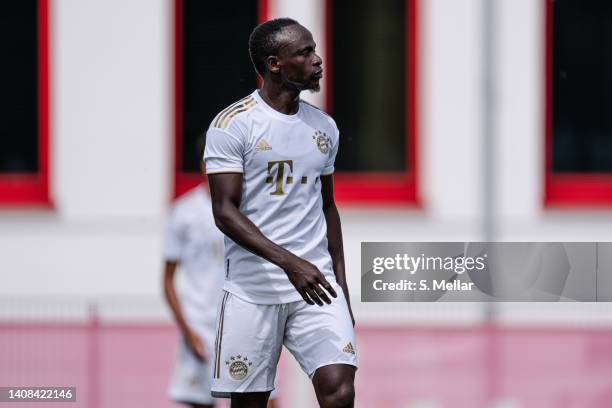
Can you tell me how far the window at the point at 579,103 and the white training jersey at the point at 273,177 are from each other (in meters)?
6.13

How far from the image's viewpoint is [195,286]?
26.1 ft

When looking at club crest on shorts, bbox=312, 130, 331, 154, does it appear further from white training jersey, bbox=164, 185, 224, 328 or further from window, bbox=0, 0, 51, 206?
window, bbox=0, 0, 51, 206

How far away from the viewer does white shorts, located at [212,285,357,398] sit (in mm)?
5820

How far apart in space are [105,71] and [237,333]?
5896mm

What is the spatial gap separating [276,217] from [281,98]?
0.46 metres

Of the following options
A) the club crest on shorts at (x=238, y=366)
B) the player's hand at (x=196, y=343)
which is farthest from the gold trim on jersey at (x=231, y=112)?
the player's hand at (x=196, y=343)

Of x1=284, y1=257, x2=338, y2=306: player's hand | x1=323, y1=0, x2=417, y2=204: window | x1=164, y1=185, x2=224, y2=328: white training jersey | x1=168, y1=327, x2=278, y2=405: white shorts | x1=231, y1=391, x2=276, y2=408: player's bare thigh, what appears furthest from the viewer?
x1=323, y1=0, x2=417, y2=204: window

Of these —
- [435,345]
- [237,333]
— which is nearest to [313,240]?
[237,333]

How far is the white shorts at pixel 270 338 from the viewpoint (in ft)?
19.1

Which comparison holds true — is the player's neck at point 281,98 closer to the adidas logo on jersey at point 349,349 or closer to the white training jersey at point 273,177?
the white training jersey at point 273,177

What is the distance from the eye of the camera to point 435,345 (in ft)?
33.2

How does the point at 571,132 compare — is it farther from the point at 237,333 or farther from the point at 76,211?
the point at 237,333

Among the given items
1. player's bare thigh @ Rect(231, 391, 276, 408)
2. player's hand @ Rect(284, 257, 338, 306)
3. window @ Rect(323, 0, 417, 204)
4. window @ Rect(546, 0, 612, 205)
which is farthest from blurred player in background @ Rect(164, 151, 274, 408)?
window @ Rect(546, 0, 612, 205)

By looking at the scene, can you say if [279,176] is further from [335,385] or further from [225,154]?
[335,385]
